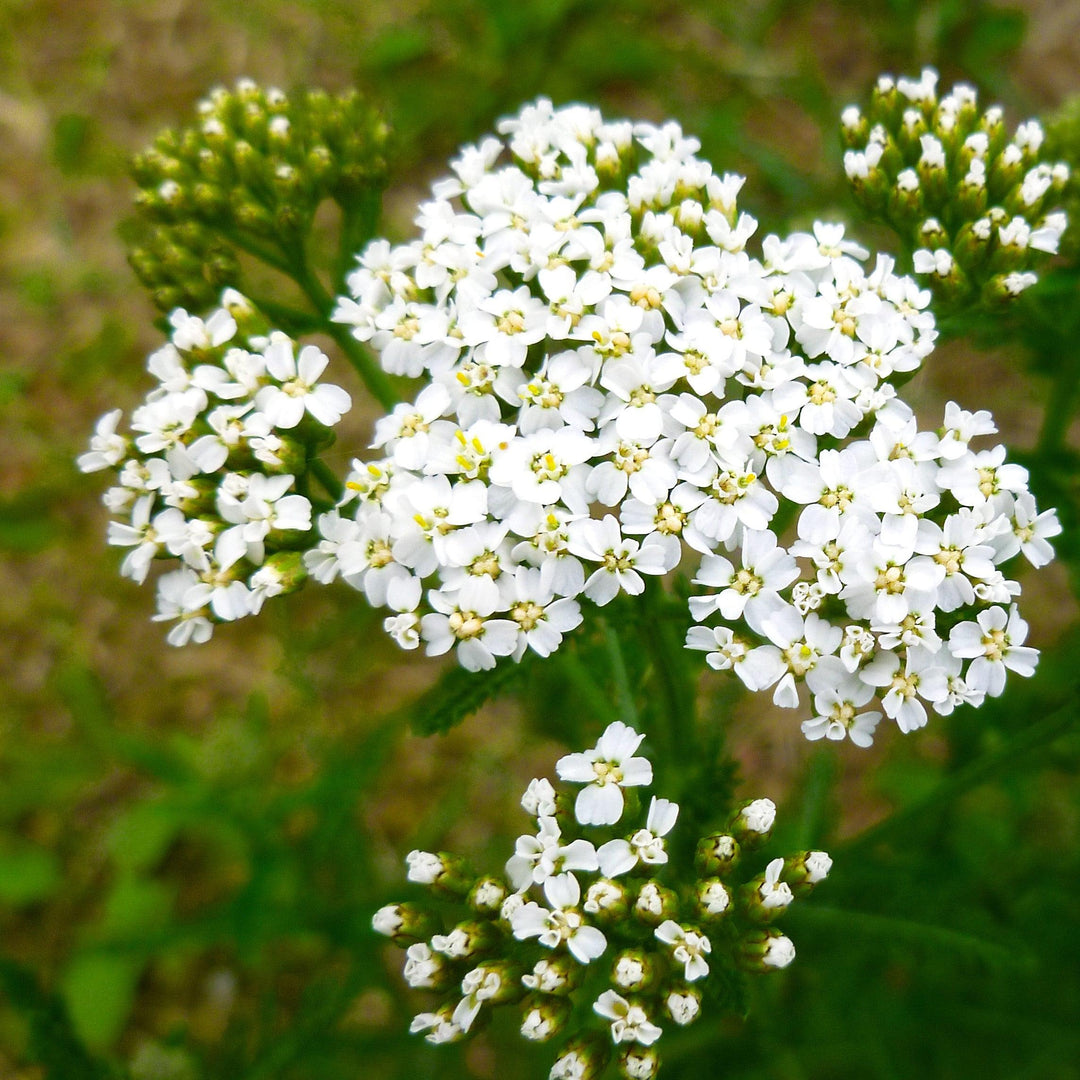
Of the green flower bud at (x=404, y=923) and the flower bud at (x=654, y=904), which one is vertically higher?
the green flower bud at (x=404, y=923)

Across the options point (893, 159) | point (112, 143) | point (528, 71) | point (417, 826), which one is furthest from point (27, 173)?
point (893, 159)

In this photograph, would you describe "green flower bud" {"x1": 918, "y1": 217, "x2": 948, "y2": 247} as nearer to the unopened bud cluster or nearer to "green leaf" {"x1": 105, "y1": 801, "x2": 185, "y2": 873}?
the unopened bud cluster

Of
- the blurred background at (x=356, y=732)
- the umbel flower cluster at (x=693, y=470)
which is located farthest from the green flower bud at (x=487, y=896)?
the blurred background at (x=356, y=732)

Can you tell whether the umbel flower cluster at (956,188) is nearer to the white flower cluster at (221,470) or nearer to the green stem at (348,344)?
the green stem at (348,344)

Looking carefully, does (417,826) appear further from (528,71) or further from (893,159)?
(528,71)

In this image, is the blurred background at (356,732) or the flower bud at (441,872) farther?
the blurred background at (356,732)

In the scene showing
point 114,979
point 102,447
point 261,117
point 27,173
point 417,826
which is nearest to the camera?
point 102,447

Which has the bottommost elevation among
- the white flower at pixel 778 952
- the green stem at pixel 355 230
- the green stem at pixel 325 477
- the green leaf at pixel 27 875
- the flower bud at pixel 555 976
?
the white flower at pixel 778 952

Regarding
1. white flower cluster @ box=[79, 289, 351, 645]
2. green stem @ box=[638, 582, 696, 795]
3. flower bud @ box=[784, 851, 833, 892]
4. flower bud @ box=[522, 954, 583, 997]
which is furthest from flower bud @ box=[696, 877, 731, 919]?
white flower cluster @ box=[79, 289, 351, 645]
